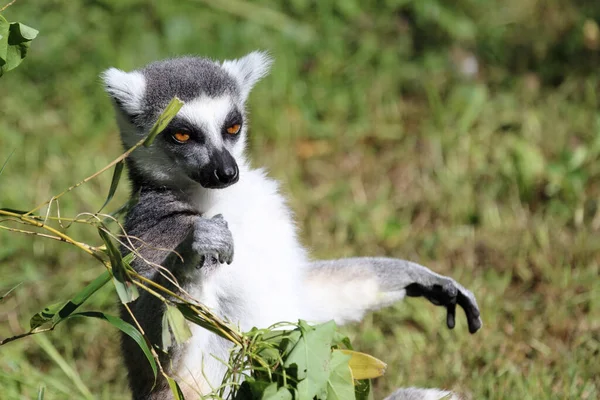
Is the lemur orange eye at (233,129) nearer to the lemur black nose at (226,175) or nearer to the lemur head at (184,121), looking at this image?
the lemur head at (184,121)

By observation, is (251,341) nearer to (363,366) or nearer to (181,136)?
(363,366)

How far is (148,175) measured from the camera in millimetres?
3535

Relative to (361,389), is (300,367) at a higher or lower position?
higher

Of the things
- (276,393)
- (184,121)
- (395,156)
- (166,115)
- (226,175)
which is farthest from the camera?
(395,156)

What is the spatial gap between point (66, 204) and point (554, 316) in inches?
133

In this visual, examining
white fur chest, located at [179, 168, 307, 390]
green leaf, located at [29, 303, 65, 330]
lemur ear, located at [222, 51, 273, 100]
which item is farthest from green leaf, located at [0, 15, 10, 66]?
lemur ear, located at [222, 51, 273, 100]

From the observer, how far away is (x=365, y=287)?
3.89 metres

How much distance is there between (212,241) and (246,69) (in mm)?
1405

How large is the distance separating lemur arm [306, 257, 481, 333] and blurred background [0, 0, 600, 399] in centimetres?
51

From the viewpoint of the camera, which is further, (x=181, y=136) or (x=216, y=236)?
(x=181, y=136)

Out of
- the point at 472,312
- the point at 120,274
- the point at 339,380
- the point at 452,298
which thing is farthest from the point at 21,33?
the point at 472,312

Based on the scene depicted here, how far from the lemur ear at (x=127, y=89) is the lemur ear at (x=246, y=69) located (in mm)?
478

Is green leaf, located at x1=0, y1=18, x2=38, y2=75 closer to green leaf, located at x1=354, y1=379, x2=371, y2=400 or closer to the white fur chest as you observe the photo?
the white fur chest

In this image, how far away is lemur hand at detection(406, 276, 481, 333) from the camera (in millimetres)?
3771
